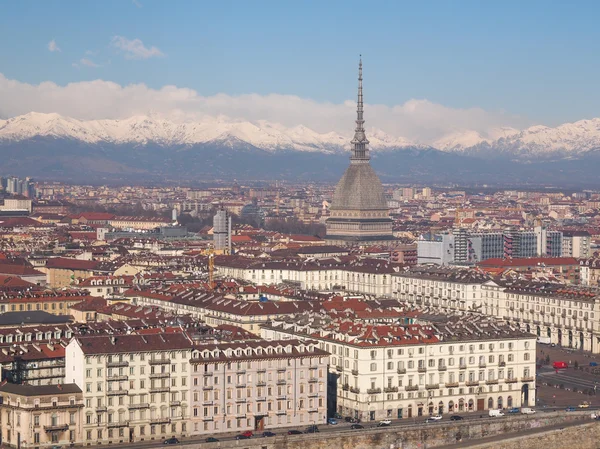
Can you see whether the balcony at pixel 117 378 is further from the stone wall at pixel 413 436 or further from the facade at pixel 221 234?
the facade at pixel 221 234

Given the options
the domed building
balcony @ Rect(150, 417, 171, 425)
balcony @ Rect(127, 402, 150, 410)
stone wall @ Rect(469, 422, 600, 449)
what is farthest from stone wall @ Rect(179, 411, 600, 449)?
the domed building

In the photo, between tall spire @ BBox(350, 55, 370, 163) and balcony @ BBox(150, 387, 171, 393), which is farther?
tall spire @ BBox(350, 55, 370, 163)

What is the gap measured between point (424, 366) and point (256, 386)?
26.5ft

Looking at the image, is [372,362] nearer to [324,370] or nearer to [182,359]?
[324,370]

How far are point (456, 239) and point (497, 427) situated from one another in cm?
7272

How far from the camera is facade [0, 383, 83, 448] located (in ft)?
177

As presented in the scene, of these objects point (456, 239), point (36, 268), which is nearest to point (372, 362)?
point (36, 268)

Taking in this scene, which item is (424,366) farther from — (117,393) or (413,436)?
(117,393)

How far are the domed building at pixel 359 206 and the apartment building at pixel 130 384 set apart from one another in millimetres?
103358

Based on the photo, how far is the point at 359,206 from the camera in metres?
166

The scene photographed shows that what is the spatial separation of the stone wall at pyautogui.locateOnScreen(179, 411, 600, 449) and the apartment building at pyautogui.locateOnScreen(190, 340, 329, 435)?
2.71 metres

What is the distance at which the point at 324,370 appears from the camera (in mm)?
60062

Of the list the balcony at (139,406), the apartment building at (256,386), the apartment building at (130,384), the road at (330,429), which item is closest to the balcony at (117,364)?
the apartment building at (130,384)

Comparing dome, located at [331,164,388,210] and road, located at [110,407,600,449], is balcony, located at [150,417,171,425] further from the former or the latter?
dome, located at [331,164,388,210]
